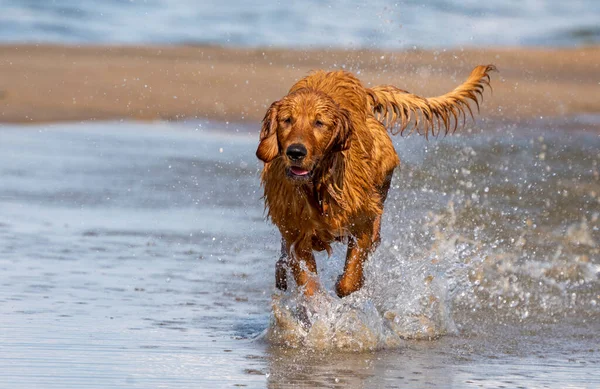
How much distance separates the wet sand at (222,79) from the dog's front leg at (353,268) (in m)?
8.04

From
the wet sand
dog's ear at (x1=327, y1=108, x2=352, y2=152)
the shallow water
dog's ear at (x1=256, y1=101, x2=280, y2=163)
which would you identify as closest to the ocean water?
the wet sand

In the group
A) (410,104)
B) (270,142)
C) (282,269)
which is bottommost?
(282,269)

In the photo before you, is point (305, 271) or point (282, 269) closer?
point (305, 271)

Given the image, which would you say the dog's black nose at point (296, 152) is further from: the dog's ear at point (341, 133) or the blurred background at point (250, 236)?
the blurred background at point (250, 236)

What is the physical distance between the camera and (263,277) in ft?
23.4

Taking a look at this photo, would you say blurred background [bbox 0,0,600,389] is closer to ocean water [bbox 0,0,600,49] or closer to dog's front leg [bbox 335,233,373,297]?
dog's front leg [bbox 335,233,373,297]

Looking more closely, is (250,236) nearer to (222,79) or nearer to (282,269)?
(282,269)

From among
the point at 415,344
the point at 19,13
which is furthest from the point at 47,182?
the point at 19,13

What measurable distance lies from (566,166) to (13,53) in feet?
32.3

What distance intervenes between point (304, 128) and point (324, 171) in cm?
33

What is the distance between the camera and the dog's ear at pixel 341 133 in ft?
17.7

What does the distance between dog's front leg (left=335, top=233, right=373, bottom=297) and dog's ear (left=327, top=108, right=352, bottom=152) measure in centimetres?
55

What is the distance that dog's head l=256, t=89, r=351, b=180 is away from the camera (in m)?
5.23

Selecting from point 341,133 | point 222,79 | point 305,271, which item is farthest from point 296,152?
point 222,79
